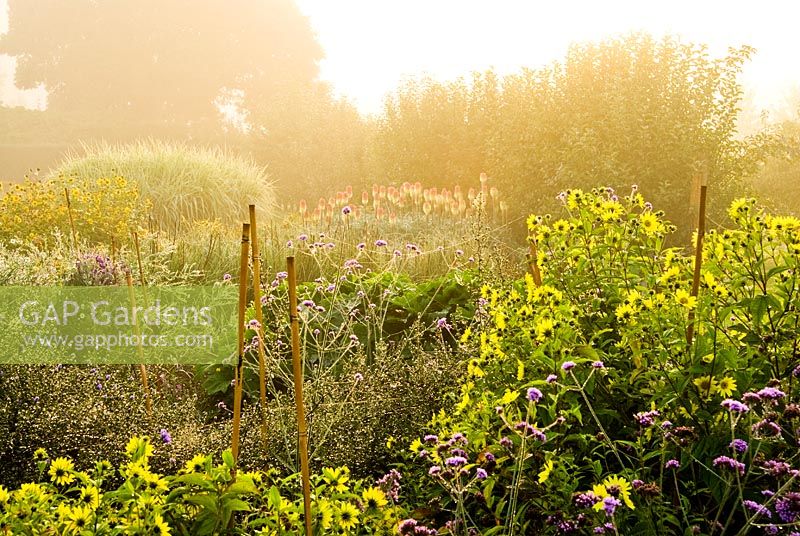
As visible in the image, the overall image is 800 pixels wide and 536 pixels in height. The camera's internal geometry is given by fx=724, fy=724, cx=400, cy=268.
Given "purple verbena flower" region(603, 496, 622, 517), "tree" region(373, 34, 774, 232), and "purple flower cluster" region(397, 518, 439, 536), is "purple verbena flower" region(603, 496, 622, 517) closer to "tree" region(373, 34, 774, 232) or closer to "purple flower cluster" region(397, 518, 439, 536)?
"purple flower cluster" region(397, 518, 439, 536)

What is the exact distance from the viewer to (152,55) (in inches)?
1264

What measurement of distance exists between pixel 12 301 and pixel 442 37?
33104 millimetres

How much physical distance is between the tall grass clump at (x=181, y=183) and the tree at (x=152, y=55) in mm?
20159

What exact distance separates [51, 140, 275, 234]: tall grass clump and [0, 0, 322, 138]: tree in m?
20.2

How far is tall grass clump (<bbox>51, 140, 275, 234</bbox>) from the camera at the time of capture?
35.9ft

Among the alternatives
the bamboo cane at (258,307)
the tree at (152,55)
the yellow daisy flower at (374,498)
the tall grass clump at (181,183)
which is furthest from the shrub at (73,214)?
the tree at (152,55)

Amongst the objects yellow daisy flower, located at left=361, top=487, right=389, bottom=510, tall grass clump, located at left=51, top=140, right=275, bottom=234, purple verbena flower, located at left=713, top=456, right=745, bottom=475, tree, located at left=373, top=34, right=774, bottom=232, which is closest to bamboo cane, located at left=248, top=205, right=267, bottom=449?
yellow daisy flower, located at left=361, top=487, right=389, bottom=510

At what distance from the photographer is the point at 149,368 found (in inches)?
163

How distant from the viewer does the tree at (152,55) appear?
31859 millimetres

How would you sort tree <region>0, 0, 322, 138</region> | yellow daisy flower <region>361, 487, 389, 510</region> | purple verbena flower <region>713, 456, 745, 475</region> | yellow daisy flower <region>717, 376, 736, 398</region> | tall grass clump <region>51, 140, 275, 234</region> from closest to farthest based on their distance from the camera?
purple verbena flower <region>713, 456, 745, 475</region>, yellow daisy flower <region>361, 487, 389, 510</region>, yellow daisy flower <region>717, 376, 736, 398</region>, tall grass clump <region>51, 140, 275, 234</region>, tree <region>0, 0, 322, 138</region>

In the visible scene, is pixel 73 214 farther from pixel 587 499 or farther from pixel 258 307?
pixel 587 499

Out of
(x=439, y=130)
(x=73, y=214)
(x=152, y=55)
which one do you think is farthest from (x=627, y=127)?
(x=152, y=55)

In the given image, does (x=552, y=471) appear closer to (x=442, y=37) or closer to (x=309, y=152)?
(x=309, y=152)

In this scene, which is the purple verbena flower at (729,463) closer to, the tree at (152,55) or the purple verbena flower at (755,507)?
the purple verbena flower at (755,507)
